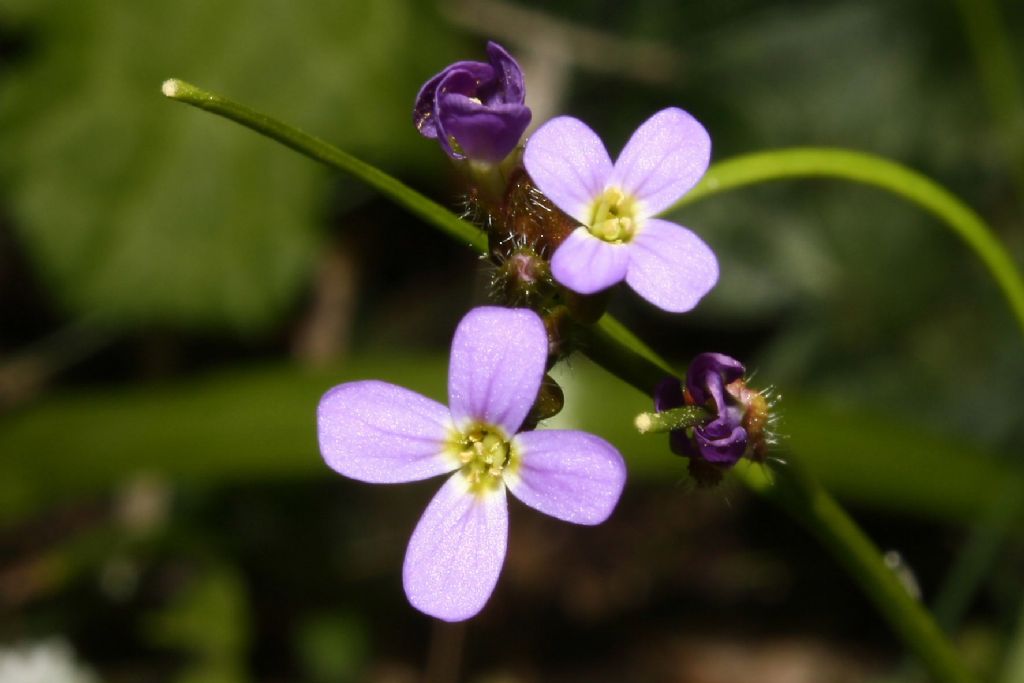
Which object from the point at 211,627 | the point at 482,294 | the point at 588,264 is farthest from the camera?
the point at 482,294

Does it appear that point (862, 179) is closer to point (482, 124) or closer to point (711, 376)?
point (711, 376)

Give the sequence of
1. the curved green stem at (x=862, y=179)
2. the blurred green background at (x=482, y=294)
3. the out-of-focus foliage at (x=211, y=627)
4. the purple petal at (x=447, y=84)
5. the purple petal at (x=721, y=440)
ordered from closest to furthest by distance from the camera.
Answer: the purple petal at (x=721, y=440)
the purple petal at (x=447, y=84)
the curved green stem at (x=862, y=179)
the out-of-focus foliage at (x=211, y=627)
the blurred green background at (x=482, y=294)

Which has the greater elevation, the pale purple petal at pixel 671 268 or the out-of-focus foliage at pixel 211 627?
the pale purple petal at pixel 671 268

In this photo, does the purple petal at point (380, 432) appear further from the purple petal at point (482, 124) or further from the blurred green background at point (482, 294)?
the blurred green background at point (482, 294)

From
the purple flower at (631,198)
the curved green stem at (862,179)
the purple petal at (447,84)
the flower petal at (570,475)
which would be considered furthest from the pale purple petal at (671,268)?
the curved green stem at (862,179)

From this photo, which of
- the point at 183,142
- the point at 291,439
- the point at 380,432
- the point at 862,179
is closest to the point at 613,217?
the point at 380,432

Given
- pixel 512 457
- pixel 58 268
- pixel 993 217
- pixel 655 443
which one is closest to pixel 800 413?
pixel 655 443

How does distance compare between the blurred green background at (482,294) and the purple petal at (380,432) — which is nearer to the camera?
the purple petal at (380,432)
